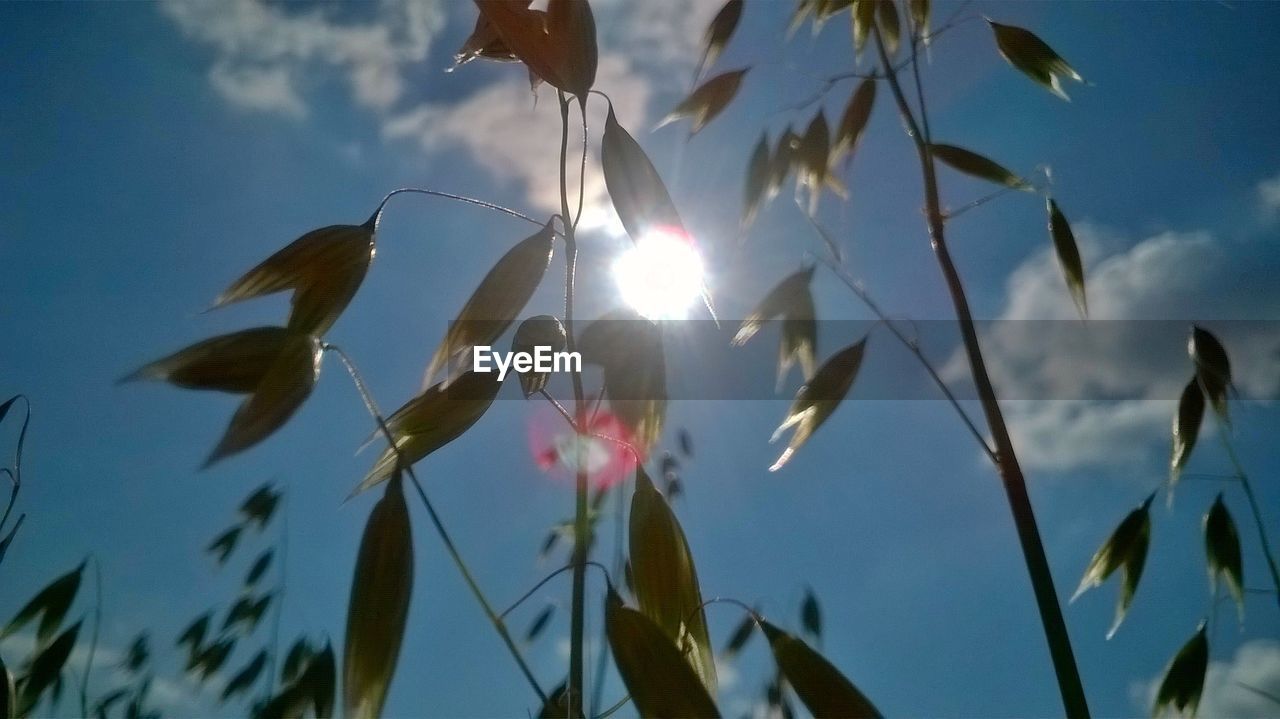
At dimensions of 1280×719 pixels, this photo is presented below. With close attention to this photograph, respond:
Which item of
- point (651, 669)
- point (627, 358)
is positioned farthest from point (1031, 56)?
point (651, 669)

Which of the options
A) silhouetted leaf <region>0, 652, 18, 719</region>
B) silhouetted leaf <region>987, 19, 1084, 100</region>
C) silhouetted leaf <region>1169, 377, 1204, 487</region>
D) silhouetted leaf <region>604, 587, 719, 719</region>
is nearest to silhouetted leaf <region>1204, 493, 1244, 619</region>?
silhouetted leaf <region>1169, 377, 1204, 487</region>

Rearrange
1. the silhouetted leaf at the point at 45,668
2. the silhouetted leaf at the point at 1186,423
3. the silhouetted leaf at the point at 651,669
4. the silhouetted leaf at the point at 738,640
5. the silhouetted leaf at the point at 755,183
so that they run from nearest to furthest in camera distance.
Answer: the silhouetted leaf at the point at 651,669, the silhouetted leaf at the point at 1186,423, the silhouetted leaf at the point at 755,183, the silhouetted leaf at the point at 45,668, the silhouetted leaf at the point at 738,640

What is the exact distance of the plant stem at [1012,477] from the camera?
0.44 m

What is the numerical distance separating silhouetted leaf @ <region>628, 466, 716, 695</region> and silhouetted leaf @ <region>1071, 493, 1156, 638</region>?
513 mm

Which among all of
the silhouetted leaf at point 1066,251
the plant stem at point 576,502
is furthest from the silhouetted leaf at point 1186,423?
the plant stem at point 576,502

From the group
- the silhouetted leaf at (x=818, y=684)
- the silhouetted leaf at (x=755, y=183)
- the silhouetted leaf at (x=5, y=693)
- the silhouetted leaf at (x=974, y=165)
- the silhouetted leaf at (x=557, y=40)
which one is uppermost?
the silhouetted leaf at (x=755, y=183)

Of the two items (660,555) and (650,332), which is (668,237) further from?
(660,555)

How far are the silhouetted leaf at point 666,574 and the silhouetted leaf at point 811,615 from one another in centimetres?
181

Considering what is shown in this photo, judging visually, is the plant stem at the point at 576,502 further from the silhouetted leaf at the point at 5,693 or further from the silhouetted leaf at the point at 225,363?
the silhouetted leaf at the point at 5,693

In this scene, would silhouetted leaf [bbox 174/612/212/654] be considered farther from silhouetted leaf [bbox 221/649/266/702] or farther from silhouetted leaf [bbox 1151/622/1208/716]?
silhouetted leaf [bbox 1151/622/1208/716]

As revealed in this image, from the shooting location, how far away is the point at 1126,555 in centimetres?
78

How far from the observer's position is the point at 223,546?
80.6 inches

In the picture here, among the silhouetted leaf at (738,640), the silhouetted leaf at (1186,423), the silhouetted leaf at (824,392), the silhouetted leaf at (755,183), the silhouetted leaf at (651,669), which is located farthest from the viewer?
the silhouetted leaf at (738,640)

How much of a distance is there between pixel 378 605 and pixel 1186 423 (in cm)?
72
